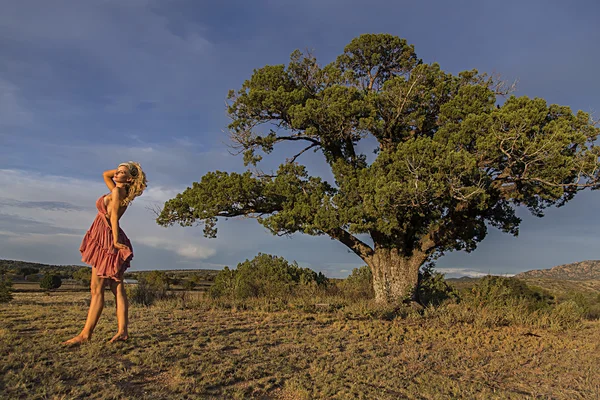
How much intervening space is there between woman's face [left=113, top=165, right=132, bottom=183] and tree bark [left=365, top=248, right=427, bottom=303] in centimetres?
992

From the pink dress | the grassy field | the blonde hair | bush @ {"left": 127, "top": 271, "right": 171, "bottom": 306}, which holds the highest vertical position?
the blonde hair

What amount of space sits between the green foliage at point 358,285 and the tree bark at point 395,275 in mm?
1551

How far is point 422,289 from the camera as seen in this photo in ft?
58.2

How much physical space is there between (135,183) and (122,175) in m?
0.20

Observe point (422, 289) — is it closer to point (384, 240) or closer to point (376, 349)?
point (384, 240)

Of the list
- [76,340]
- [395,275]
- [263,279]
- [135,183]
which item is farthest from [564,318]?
[76,340]

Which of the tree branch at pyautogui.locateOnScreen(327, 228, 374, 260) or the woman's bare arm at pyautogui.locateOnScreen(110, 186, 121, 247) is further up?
the tree branch at pyautogui.locateOnScreen(327, 228, 374, 260)

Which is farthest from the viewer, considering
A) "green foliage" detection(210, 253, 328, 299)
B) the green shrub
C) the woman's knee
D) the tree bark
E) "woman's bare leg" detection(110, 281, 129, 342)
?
"green foliage" detection(210, 253, 328, 299)

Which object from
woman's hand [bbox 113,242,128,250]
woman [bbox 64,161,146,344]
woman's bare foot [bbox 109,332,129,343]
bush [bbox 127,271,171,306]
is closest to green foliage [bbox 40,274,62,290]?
bush [bbox 127,271,171,306]

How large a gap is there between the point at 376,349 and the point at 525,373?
2.20 metres

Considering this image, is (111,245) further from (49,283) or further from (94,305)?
(49,283)

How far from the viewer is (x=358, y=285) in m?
16.9

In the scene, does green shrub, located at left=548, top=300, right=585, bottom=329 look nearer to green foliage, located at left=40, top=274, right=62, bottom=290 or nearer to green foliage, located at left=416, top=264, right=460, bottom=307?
green foliage, located at left=416, top=264, right=460, bottom=307

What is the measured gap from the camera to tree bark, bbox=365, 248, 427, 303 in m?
13.6
